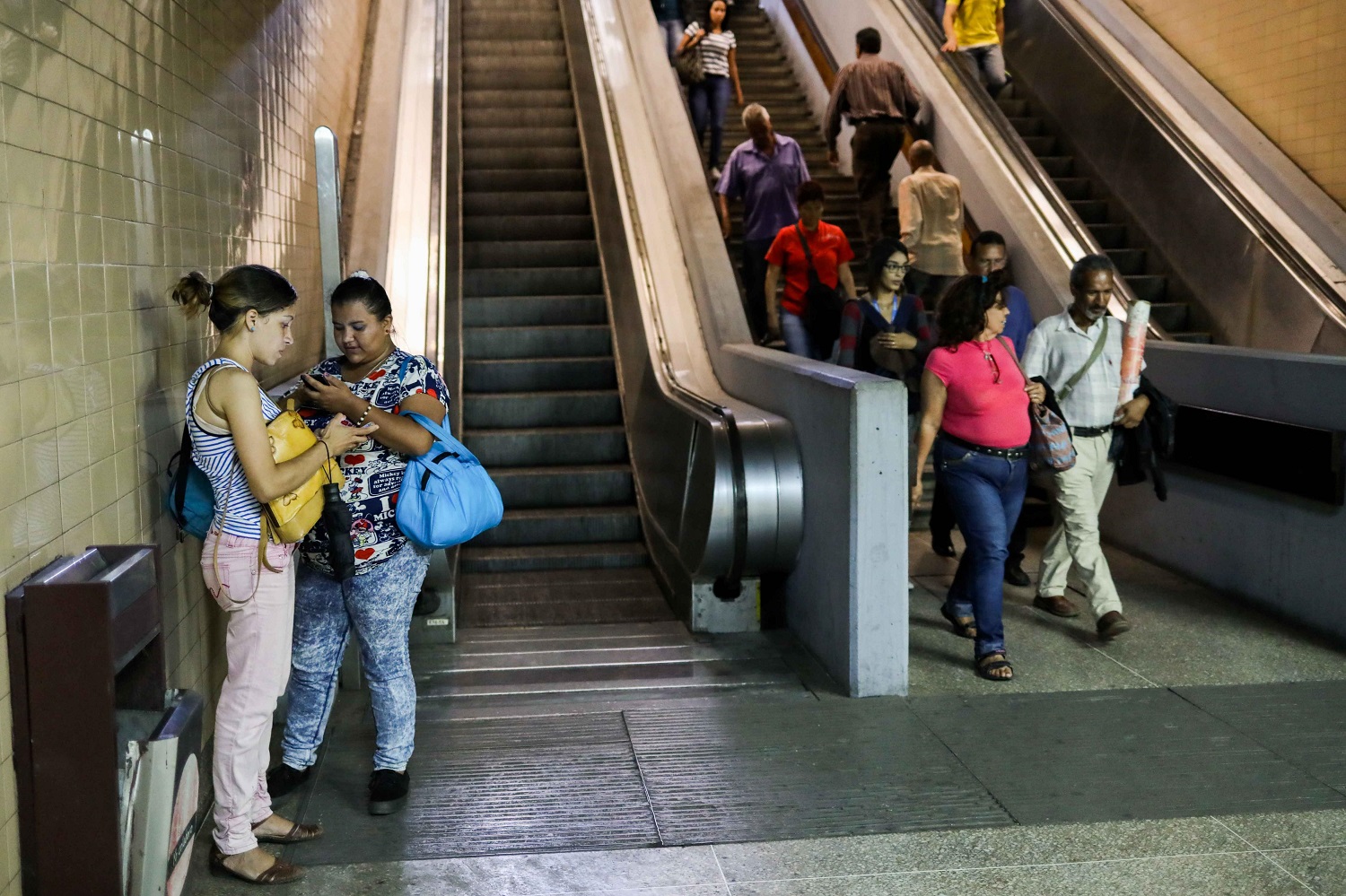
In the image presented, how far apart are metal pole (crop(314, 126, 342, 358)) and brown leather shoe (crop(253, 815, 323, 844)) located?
5.09 feet

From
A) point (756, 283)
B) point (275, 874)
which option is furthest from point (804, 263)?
point (275, 874)

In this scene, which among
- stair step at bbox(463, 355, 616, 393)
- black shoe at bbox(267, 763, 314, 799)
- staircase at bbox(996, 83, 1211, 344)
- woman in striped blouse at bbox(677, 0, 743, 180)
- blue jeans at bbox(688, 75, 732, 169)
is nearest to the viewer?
black shoe at bbox(267, 763, 314, 799)

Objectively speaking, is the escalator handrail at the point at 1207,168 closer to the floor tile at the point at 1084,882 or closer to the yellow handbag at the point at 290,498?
the floor tile at the point at 1084,882

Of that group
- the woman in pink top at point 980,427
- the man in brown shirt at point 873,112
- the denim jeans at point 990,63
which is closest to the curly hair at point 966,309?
the woman in pink top at point 980,427

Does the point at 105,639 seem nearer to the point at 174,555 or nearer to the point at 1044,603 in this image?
the point at 174,555

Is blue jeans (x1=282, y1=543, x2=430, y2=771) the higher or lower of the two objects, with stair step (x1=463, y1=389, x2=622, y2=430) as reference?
lower

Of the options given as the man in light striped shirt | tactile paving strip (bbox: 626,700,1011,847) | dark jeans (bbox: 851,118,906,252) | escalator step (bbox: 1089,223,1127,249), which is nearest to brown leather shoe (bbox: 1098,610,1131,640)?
the man in light striped shirt

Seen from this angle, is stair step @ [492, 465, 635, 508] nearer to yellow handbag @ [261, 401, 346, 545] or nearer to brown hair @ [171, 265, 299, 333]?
yellow handbag @ [261, 401, 346, 545]

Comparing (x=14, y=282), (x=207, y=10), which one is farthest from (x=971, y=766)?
(x=207, y=10)

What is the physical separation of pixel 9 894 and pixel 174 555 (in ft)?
4.00

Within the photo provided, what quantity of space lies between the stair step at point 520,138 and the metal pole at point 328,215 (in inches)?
247

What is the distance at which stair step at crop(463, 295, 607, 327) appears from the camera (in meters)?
8.51

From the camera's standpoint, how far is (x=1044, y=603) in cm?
568

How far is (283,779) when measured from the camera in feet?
12.3
